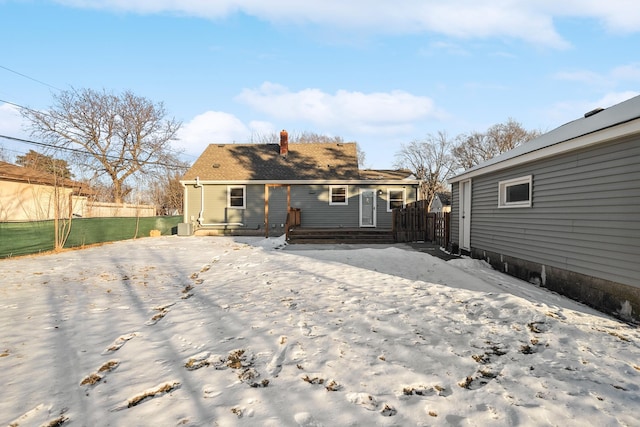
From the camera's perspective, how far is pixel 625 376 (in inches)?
106

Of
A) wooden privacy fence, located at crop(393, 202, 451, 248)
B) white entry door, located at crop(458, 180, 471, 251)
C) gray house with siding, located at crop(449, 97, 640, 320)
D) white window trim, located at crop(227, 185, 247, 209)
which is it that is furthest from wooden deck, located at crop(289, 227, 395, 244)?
gray house with siding, located at crop(449, 97, 640, 320)

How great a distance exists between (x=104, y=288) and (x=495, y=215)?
859 centimetres

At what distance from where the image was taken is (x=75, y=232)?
1149cm

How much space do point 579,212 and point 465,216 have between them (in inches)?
175

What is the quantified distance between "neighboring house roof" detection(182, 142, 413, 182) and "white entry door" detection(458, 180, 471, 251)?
621 centimetres

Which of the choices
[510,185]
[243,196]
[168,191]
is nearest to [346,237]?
[243,196]

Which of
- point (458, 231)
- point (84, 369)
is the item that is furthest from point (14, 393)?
point (458, 231)

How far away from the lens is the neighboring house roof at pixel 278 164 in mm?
16531

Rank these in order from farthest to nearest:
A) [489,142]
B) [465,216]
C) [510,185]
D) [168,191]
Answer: [489,142], [168,191], [465,216], [510,185]

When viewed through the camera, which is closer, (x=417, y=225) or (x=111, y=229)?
(x=417, y=225)

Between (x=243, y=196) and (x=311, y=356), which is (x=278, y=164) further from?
(x=311, y=356)

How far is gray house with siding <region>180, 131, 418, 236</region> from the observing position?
52.7ft

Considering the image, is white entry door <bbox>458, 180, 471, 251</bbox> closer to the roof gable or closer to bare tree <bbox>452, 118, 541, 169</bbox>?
the roof gable

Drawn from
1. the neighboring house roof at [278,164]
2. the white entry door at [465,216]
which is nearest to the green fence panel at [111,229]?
the neighboring house roof at [278,164]
